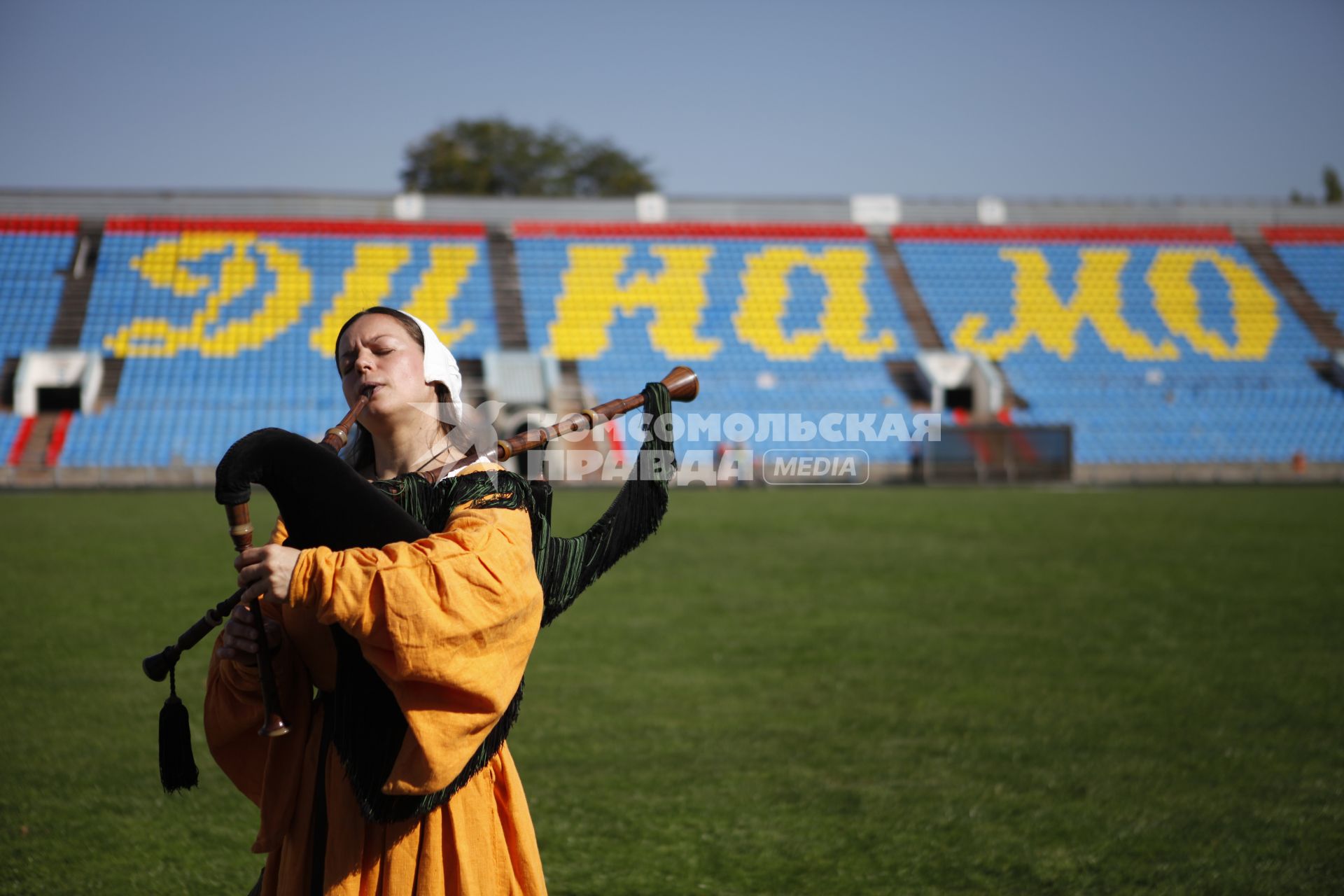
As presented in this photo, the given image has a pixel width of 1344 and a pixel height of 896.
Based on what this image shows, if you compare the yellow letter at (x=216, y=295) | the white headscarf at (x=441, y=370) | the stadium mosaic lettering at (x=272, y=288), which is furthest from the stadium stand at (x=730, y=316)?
the white headscarf at (x=441, y=370)

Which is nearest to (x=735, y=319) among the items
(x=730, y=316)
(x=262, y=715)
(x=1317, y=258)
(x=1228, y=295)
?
(x=730, y=316)

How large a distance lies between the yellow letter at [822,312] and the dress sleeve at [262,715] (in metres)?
26.2

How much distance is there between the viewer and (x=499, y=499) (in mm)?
2086

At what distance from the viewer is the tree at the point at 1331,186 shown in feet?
195

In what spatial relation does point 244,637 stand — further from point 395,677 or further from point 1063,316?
point 1063,316

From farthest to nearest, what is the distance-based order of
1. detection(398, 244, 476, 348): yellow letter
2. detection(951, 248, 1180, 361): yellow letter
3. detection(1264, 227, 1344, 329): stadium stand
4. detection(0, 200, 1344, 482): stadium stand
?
detection(1264, 227, 1344, 329): stadium stand → detection(951, 248, 1180, 361): yellow letter → detection(398, 244, 476, 348): yellow letter → detection(0, 200, 1344, 482): stadium stand

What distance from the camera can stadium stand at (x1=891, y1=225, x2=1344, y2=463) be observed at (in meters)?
26.2

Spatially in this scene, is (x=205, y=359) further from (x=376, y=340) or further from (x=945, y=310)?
(x=376, y=340)

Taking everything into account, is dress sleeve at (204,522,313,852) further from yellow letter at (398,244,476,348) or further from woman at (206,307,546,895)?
yellow letter at (398,244,476,348)

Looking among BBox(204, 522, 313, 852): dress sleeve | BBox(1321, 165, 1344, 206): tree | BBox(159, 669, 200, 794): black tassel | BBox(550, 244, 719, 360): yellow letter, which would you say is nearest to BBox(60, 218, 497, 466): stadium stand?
BBox(550, 244, 719, 360): yellow letter

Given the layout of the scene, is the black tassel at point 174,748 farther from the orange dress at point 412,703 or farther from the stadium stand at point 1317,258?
the stadium stand at point 1317,258

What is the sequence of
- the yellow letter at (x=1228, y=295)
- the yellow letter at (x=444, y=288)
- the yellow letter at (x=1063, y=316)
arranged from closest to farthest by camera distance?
1. the yellow letter at (x=444, y=288)
2. the yellow letter at (x=1063, y=316)
3. the yellow letter at (x=1228, y=295)

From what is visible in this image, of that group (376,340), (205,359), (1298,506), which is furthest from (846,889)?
(205,359)

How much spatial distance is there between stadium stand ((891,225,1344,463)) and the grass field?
600 inches
